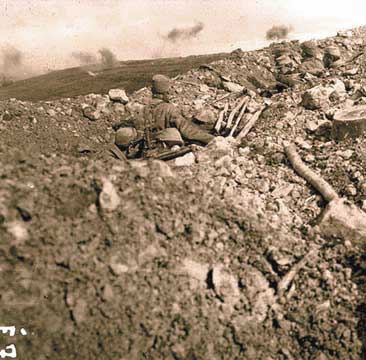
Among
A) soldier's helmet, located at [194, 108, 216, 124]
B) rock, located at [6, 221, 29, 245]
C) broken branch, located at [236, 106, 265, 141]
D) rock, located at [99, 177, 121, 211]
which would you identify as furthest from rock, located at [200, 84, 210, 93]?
rock, located at [6, 221, 29, 245]

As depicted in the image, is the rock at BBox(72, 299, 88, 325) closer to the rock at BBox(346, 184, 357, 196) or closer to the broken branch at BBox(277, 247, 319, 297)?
the broken branch at BBox(277, 247, 319, 297)

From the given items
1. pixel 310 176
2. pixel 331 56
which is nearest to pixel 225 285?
pixel 310 176

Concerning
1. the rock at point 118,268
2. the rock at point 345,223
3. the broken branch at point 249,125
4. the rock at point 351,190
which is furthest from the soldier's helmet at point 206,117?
the rock at point 118,268

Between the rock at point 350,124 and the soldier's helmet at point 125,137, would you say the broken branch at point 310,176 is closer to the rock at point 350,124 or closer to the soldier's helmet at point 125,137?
the rock at point 350,124

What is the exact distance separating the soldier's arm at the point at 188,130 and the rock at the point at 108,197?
10.1 feet

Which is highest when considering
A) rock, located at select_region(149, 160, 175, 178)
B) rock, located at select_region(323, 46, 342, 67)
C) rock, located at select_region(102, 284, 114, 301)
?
rock, located at select_region(323, 46, 342, 67)

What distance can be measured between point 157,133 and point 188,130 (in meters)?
0.53

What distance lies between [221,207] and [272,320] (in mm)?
1027

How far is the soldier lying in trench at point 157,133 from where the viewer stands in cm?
556

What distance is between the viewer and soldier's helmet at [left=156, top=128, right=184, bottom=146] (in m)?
5.50

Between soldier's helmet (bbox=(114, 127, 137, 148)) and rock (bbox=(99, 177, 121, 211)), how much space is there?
3.44m

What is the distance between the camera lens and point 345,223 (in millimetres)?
3260

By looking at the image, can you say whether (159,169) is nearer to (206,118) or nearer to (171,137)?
(171,137)

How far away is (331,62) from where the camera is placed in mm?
10539
